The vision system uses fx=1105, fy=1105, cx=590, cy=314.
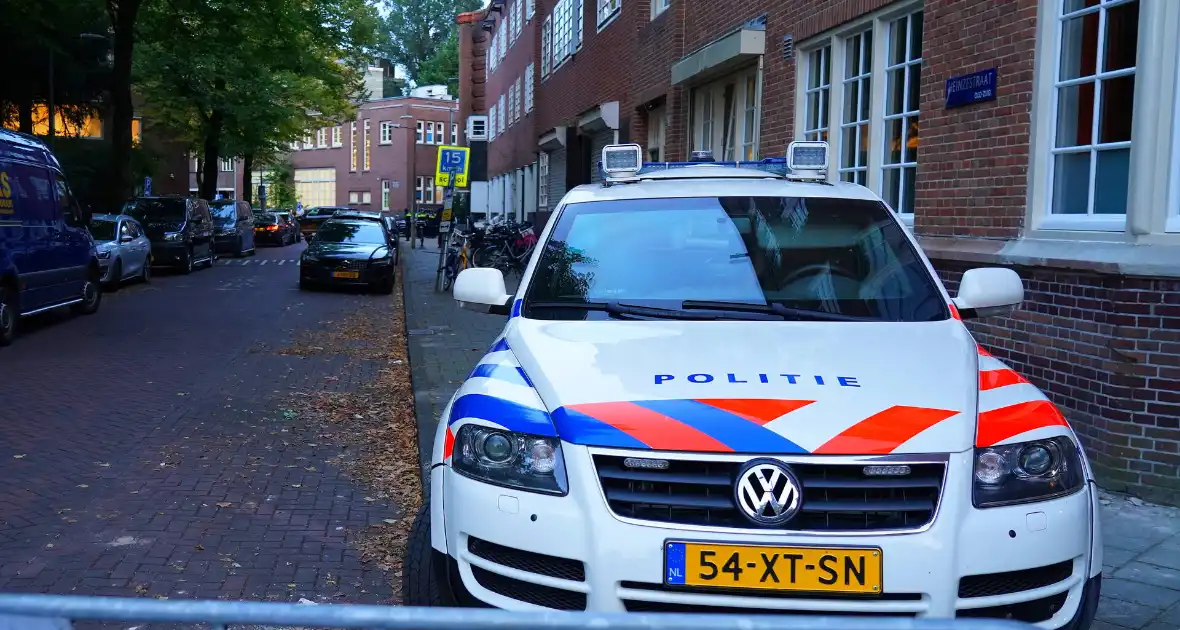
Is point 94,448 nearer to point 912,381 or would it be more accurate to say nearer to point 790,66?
point 912,381

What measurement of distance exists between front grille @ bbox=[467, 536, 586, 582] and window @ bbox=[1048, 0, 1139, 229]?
4.80m

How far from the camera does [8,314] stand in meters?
12.4

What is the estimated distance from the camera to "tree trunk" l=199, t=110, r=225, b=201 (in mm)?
36688

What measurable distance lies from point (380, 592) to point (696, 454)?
213 centimetres

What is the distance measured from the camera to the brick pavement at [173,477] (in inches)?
187

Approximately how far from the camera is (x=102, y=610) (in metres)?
1.91

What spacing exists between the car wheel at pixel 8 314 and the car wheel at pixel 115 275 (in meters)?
6.88

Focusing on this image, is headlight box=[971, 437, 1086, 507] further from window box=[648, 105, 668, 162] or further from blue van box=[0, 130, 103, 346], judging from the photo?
window box=[648, 105, 668, 162]

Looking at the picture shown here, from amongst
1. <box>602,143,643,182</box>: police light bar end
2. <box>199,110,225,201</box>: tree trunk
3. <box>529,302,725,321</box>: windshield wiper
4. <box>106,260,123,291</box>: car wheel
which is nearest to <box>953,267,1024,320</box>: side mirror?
<box>529,302,725,321</box>: windshield wiper

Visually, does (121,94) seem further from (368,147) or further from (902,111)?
(368,147)

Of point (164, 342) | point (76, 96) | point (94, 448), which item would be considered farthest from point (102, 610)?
point (76, 96)

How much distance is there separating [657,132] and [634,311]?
1471 centimetres

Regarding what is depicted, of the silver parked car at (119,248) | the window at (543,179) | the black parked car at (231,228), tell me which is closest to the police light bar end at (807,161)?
the silver parked car at (119,248)

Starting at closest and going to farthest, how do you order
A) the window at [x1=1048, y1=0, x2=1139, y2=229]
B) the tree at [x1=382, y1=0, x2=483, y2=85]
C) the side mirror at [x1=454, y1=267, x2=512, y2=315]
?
the side mirror at [x1=454, y1=267, x2=512, y2=315]
the window at [x1=1048, y1=0, x2=1139, y2=229]
the tree at [x1=382, y1=0, x2=483, y2=85]
